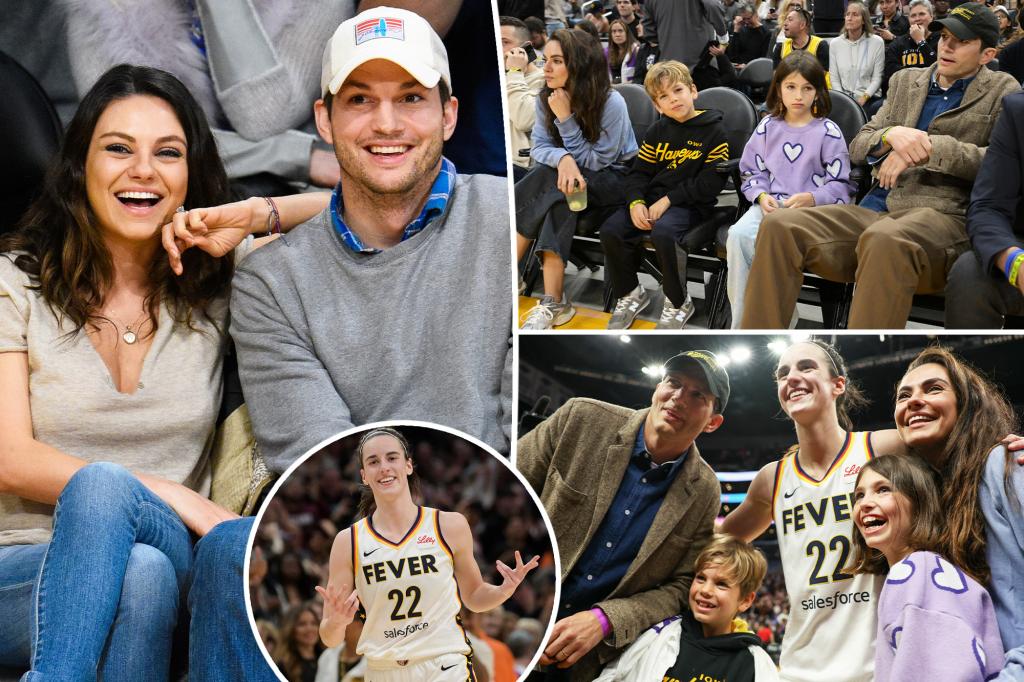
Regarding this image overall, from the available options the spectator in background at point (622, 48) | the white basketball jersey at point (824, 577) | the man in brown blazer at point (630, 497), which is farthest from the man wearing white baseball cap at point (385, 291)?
the spectator in background at point (622, 48)

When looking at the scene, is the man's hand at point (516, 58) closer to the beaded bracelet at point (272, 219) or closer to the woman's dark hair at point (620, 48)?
the woman's dark hair at point (620, 48)

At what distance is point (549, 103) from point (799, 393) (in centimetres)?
188

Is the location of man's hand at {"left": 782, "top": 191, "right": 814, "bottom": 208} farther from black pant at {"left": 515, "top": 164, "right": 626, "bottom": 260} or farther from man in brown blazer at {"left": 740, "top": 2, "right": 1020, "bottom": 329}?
black pant at {"left": 515, "top": 164, "right": 626, "bottom": 260}

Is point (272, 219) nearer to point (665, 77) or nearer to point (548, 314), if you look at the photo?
point (548, 314)

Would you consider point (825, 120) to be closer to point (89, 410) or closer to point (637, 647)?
point (637, 647)

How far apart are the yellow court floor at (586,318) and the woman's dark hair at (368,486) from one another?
1.66m

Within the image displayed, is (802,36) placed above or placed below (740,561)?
above

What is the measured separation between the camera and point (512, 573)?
1.59 meters

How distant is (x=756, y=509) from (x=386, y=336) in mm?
775

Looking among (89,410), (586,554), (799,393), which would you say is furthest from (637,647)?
(89,410)

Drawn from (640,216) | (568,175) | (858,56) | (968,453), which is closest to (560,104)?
(568,175)

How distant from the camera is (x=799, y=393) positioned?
1807 mm

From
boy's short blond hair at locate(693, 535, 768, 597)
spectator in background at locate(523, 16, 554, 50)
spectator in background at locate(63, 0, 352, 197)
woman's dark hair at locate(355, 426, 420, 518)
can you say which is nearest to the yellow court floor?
spectator in background at locate(523, 16, 554, 50)

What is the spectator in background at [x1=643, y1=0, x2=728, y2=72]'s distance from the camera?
352cm
